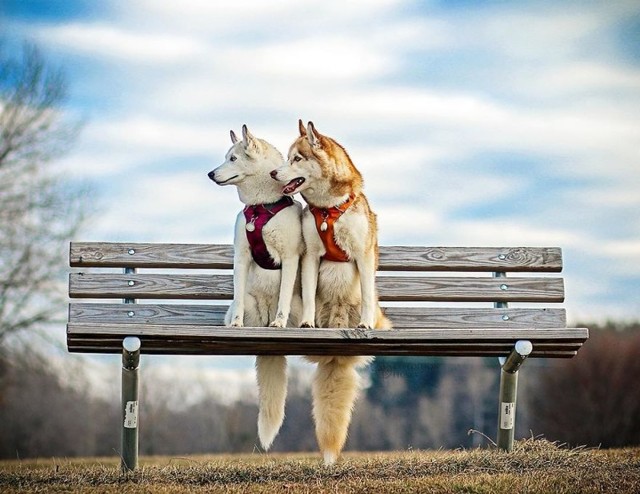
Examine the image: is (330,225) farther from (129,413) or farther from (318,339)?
(129,413)

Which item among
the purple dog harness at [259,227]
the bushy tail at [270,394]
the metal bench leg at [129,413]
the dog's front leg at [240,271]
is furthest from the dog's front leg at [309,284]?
the metal bench leg at [129,413]

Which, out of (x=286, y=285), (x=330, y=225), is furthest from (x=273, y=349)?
→ (x=330, y=225)

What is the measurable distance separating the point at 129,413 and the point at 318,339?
1.16m

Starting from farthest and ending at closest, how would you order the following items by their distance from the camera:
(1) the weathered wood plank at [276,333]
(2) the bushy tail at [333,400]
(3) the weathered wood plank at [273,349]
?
1. (2) the bushy tail at [333,400]
2. (3) the weathered wood plank at [273,349]
3. (1) the weathered wood plank at [276,333]

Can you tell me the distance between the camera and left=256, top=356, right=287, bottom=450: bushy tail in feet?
17.6

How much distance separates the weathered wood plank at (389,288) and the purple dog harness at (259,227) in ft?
2.97

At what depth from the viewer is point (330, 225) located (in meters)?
5.11

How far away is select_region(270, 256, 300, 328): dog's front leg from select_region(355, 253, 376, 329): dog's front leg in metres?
0.35

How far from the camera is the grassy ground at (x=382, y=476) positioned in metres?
4.54

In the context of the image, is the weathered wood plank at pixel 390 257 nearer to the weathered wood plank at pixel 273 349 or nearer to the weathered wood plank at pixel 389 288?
the weathered wood plank at pixel 389 288

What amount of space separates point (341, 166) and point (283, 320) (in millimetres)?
903

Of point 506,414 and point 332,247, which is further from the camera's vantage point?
point 506,414

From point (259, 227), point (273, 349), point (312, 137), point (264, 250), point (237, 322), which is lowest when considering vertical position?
point (273, 349)

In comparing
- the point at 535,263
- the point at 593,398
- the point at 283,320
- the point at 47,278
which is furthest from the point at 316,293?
the point at 593,398
